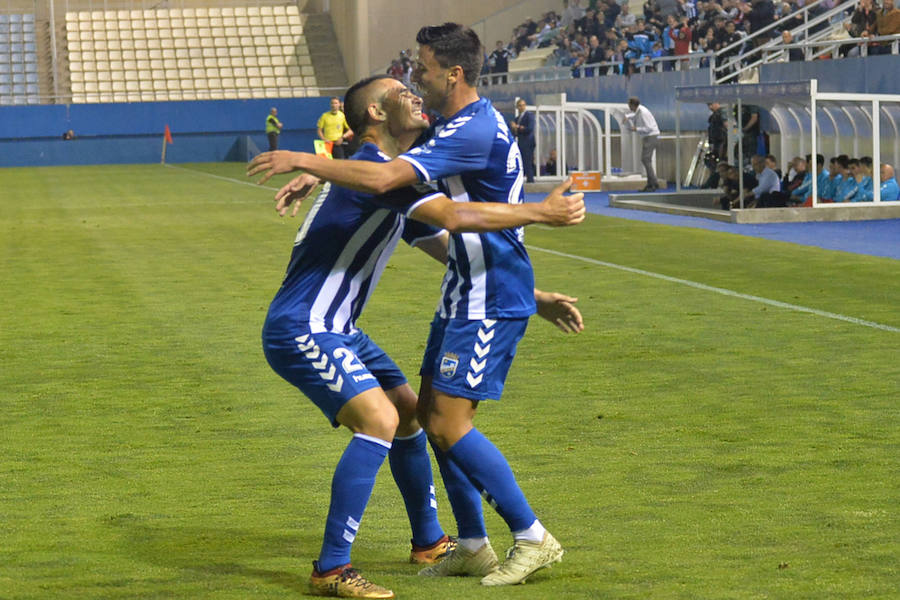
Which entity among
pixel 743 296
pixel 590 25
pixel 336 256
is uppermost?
pixel 590 25

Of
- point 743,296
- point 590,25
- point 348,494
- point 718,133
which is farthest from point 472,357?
point 590,25

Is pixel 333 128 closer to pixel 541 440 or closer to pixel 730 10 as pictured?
pixel 730 10

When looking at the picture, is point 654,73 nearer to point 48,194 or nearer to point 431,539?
point 48,194

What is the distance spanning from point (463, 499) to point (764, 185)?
18043mm

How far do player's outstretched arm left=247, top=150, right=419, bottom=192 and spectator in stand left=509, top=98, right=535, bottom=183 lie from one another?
2665 centimetres

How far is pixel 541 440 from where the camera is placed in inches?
289

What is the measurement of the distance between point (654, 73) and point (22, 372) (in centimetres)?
2578

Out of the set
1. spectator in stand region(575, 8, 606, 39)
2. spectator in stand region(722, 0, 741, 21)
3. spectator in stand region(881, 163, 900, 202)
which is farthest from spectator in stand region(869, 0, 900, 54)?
spectator in stand region(575, 8, 606, 39)

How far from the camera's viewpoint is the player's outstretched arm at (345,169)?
4258mm

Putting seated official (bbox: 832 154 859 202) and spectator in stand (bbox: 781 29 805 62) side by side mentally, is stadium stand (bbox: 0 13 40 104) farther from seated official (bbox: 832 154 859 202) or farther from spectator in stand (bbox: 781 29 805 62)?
seated official (bbox: 832 154 859 202)

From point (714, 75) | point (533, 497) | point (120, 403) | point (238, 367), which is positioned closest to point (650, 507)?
point (533, 497)

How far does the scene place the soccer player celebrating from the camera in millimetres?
4609

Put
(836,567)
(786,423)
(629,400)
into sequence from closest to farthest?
(836,567) < (786,423) < (629,400)

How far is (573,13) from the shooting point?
46062 mm
